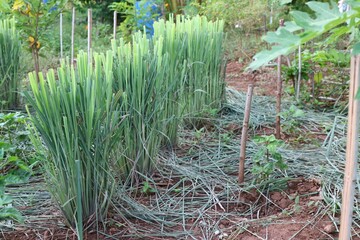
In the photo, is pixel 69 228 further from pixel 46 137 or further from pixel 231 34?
pixel 231 34

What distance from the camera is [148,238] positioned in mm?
2230

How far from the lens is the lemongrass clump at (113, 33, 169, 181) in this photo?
2553mm

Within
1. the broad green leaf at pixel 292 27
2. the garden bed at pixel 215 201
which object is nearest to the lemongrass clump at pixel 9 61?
the garden bed at pixel 215 201

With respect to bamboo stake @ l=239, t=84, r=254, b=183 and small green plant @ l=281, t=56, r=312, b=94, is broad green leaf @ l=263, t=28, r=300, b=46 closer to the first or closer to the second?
bamboo stake @ l=239, t=84, r=254, b=183

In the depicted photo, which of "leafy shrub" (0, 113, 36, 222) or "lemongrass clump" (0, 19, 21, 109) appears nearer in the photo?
"leafy shrub" (0, 113, 36, 222)

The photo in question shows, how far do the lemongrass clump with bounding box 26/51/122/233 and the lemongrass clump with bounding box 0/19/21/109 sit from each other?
192cm

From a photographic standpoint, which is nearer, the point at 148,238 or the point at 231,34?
the point at 148,238

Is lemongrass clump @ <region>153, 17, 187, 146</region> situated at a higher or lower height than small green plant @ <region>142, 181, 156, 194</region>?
higher

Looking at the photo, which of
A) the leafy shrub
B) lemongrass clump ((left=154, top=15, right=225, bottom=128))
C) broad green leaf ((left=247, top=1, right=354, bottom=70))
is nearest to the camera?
broad green leaf ((left=247, top=1, right=354, bottom=70))

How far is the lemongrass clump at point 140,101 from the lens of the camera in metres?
2.55

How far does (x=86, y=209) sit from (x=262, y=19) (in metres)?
6.23

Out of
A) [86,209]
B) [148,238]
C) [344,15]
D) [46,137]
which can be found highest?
[344,15]

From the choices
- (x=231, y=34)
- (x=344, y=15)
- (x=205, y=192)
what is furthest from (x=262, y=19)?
(x=344, y=15)

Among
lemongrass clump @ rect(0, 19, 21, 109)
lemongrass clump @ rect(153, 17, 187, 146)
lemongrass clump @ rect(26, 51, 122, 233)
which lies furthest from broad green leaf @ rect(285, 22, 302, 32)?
lemongrass clump @ rect(0, 19, 21, 109)
